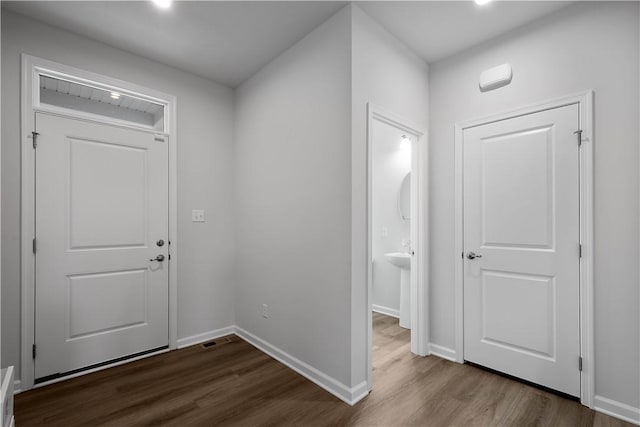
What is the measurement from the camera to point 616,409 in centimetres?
192

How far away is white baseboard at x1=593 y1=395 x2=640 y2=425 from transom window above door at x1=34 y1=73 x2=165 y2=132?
13.3 feet

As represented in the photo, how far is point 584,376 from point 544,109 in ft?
6.15

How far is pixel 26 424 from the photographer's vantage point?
1.88 meters

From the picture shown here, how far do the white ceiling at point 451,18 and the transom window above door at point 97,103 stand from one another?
215 cm

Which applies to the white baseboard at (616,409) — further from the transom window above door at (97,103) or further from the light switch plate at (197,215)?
the transom window above door at (97,103)

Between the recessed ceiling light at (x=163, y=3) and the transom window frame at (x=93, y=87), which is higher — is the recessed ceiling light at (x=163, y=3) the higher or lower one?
the higher one

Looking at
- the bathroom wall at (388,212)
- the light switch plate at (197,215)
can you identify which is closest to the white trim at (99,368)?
the light switch plate at (197,215)

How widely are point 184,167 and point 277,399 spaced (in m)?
2.29

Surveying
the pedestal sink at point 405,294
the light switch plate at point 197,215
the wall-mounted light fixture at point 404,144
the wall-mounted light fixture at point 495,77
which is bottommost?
the pedestal sink at point 405,294

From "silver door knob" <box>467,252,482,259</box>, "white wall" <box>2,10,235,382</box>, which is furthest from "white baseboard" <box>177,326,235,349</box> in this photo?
"silver door knob" <box>467,252,482,259</box>

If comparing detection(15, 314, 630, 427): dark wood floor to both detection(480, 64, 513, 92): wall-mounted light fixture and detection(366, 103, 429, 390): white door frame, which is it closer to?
detection(366, 103, 429, 390): white door frame

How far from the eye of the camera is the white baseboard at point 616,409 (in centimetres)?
186

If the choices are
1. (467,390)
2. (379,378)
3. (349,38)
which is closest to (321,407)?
(379,378)

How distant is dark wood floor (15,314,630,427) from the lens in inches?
75.4
